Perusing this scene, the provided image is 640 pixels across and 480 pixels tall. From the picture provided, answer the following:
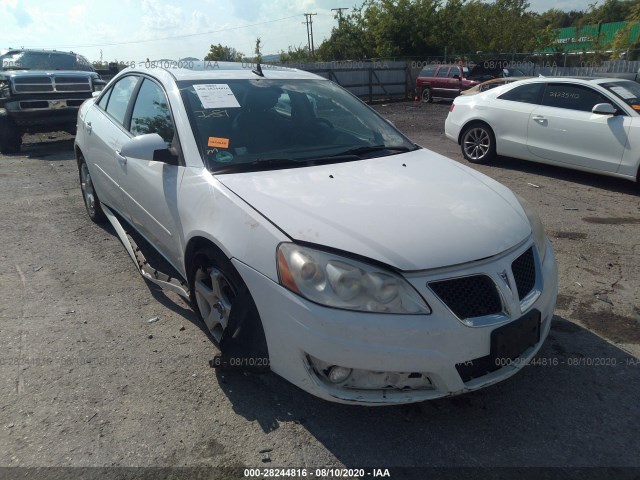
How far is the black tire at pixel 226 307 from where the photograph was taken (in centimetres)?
251

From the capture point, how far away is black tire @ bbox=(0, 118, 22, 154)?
34.2 feet

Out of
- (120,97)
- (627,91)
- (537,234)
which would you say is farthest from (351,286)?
(627,91)

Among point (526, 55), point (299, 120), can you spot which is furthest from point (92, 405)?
point (526, 55)

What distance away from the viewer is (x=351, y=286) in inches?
87.3

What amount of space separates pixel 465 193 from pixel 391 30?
1294 inches

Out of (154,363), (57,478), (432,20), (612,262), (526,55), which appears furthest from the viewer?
(432,20)

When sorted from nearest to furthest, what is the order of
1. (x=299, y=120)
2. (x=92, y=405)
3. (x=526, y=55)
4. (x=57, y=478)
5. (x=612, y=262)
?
1. (x=57, y=478)
2. (x=92, y=405)
3. (x=299, y=120)
4. (x=612, y=262)
5. (x=526, y=55)

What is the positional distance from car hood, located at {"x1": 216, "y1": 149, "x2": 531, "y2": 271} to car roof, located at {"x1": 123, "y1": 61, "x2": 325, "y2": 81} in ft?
3.74

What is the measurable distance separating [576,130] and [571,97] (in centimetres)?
58

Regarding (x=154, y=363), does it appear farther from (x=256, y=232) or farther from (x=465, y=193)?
(x=465, y=193)

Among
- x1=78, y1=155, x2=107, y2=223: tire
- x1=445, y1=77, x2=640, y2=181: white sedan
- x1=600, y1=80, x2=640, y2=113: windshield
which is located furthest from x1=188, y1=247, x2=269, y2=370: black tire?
x1=600, y1=80, x2=640, y2=113: windshield

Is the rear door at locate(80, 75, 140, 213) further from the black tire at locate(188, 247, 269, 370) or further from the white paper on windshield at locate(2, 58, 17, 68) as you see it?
the white paper on windshield at locate(2, 58, 17, 68)

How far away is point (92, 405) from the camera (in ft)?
8.85

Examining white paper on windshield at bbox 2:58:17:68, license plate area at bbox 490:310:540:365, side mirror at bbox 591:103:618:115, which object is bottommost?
license plate area at bbox 490:310:540:365
